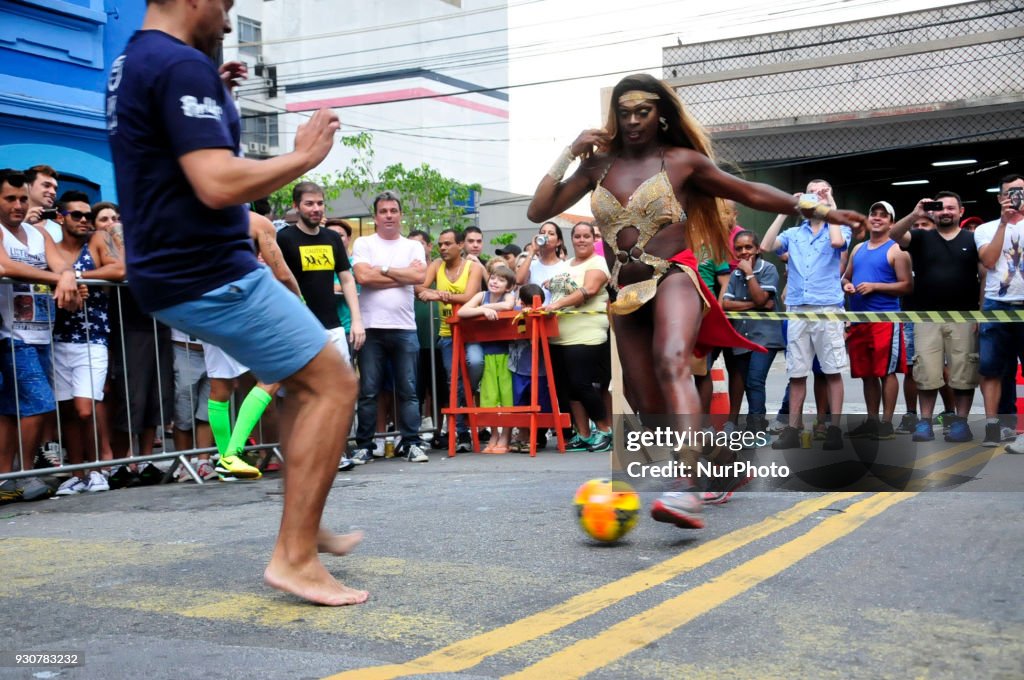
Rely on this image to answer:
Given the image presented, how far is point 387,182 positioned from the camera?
→ 36656 mm

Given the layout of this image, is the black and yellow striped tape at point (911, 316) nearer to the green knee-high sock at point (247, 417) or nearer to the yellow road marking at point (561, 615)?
the yellow road marking at point (561, 615)

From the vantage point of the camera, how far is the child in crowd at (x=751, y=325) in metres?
9.61

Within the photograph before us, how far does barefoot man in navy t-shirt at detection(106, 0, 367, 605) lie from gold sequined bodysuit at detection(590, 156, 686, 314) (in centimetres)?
194

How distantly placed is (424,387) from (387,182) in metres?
26.4

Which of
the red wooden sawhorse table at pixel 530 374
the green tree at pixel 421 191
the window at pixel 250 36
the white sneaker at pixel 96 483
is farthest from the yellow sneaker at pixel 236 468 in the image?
the window at pixel 250 36

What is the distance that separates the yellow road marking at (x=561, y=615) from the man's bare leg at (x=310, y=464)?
24.7 inches

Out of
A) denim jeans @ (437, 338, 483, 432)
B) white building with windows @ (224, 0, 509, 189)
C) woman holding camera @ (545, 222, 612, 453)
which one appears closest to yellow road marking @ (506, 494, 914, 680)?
woman holding camera @ (545, 222, 612, 453)

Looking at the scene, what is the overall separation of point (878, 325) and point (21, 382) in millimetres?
6888

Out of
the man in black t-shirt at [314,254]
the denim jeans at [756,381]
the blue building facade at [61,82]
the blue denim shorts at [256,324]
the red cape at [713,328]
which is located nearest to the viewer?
the blue denim shorts at [256,324]

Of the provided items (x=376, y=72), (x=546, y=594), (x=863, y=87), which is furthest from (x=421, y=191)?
(x=546, y=594)

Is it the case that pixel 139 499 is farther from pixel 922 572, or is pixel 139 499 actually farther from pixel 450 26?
pixel 450 26

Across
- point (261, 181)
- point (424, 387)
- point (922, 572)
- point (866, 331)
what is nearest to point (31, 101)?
point (424, 387)

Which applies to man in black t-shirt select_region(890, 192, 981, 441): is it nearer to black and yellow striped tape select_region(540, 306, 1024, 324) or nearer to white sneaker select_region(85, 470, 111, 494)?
black and yellow striped tape select_region(540, 306, 1024, 324)

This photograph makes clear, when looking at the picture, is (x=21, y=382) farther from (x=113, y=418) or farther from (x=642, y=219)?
(x=642, y=219)
